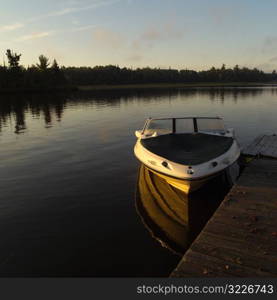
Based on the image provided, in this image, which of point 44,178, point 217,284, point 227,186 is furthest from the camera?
point 44,178

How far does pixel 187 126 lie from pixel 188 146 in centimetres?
212

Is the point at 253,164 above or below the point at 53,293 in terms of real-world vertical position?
above

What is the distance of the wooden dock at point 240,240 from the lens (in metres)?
4.86

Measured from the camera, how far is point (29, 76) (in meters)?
99.1

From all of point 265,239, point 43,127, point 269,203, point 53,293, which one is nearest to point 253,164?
point 269,203

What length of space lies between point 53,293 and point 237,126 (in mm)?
24215

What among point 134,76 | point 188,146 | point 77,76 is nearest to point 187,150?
point 188,146

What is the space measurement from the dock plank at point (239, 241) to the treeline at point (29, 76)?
3757 inches

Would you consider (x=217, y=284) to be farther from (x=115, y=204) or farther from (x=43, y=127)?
(x=43, y=127)

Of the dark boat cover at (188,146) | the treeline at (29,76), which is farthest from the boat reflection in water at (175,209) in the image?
the treeline at (29,76)

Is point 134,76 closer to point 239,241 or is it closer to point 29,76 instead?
point 29,76

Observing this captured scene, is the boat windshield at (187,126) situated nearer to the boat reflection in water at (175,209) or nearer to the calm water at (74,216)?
the boat reflection in water at (175,209)

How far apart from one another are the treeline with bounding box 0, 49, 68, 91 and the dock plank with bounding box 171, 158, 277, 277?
95.4m

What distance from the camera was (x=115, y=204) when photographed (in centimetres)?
955
